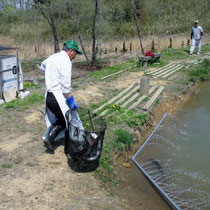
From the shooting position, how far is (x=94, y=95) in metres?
7.94

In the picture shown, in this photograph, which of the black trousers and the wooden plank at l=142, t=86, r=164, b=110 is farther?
the wooden plank at l=142, t=86, r=164, b=110

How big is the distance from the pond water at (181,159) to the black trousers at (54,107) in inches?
65.2

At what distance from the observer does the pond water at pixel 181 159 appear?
4277 mm

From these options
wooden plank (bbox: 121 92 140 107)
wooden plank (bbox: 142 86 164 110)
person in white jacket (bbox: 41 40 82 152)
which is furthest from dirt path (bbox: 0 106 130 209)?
wooden plank (bbox: 142 86 164 110)

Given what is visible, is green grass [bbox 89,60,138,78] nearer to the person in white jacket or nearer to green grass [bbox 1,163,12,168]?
the person in white jacket

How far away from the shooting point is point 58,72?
396 cm

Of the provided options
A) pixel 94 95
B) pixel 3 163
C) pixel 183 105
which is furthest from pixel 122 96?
pixel 3 163

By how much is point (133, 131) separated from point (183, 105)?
3205 millimetres

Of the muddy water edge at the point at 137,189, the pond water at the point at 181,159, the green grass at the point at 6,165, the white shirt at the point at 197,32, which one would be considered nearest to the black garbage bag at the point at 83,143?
the muddy water edge at the point at 137,189

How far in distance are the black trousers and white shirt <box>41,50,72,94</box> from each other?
0.13 m

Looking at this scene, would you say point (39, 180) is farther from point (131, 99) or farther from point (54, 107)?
point (131, 99)

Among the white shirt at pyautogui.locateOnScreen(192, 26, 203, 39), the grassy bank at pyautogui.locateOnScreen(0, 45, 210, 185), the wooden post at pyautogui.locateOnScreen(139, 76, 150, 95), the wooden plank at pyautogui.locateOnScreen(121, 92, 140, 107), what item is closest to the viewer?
the grassy bank at pyautogui.locateOnScreen(0, 45, 210, 185)

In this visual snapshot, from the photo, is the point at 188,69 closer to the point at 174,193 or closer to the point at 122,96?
the point at 122,96

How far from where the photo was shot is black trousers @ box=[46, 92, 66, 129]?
13.4 feet
